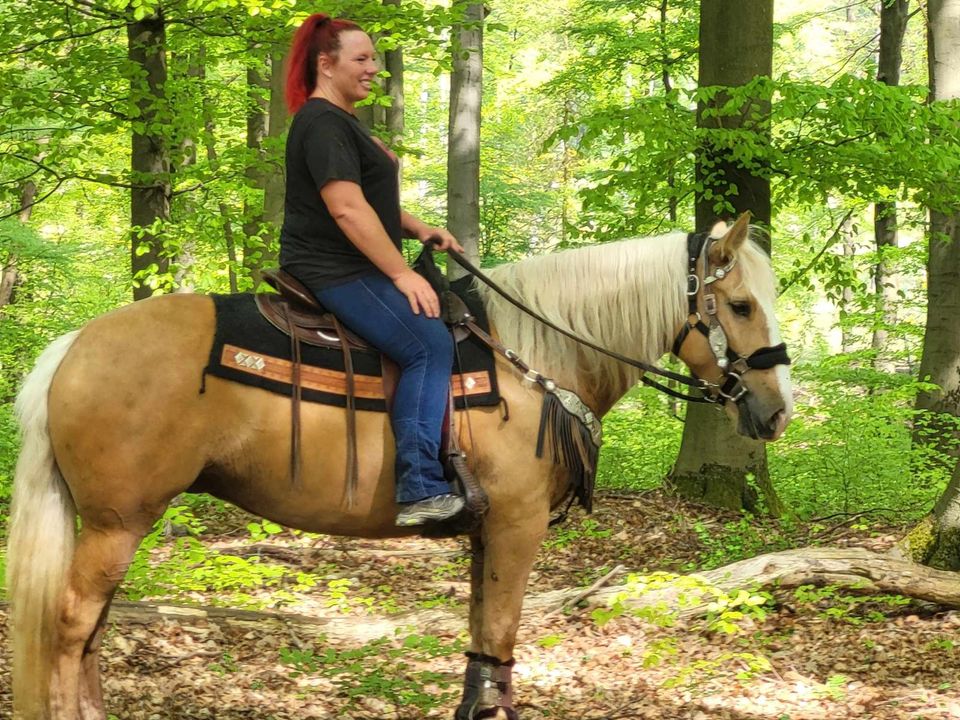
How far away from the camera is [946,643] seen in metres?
5.45

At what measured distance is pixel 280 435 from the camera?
386 cm

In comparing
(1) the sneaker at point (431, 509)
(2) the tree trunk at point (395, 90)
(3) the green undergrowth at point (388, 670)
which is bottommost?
(3) the green undergrowth at point (388, 670)

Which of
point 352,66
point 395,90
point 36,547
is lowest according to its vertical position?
point 36,547

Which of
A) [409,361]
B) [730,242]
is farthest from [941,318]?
[409,361]

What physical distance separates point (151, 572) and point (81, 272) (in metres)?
11.2

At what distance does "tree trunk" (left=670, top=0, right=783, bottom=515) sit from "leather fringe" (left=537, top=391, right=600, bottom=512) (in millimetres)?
4871

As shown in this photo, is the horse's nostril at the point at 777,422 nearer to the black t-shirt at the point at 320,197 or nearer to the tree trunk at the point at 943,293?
the black t-shirt at the point at 320,197

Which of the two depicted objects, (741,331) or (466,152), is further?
(466,152)

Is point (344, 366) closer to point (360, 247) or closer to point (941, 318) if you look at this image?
point (360, 247)

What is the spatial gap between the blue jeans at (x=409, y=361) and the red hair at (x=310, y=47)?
2.81 ft

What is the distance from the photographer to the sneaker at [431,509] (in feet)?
12.7

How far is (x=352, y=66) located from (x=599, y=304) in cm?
146

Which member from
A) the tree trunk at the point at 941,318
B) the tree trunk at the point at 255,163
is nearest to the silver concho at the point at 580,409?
the tree trunk at the point at 255,163

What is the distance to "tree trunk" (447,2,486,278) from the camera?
Answer: 10.1 meters
